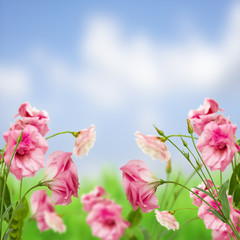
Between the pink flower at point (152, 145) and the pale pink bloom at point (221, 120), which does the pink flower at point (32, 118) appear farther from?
the pale pink bloom at point (221, 120)

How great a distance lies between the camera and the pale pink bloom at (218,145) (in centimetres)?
77

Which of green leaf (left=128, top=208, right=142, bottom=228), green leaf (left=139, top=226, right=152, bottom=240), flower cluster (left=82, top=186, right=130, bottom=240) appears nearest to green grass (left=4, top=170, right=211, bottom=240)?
flower cluster (left=82, top=186, right=130, bottom=240)

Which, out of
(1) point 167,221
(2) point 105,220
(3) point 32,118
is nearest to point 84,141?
(3) point 32,118

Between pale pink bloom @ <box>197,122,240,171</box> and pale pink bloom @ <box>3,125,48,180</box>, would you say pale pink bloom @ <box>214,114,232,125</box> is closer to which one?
pale pink bloom @ <box>197,122,240,171</box>

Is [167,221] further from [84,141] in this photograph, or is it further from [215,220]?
[84,141]

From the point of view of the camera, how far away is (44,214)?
137 cm

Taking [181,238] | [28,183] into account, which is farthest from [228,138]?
[28,183]

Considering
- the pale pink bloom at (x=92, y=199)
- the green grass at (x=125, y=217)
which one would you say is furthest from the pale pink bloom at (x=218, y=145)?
the green grass at (x=125, y=217)

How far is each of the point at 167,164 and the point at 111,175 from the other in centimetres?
129

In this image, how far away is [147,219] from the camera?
Result: 2012 mm

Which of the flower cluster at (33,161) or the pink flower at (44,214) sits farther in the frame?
the pink flower at (44,214)

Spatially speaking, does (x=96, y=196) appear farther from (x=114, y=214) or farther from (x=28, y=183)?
(x=28, y=183)

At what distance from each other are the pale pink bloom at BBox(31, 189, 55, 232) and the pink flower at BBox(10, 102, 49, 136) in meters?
0.59

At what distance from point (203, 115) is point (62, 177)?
0.34 m
